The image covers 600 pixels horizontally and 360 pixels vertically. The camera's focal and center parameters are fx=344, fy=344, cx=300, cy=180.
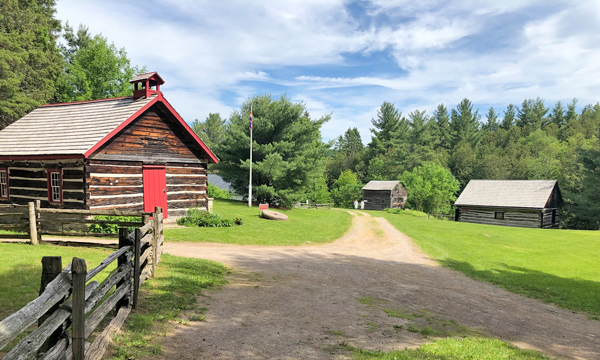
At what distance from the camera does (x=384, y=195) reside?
6506 cm

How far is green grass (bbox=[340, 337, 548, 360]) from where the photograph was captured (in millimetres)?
5961

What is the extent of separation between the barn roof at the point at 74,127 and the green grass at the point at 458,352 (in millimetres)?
15510

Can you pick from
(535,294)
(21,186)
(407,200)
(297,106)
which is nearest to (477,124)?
(407,200)

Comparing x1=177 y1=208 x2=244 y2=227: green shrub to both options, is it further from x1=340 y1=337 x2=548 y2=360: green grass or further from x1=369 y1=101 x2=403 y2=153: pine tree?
x1=369 y1=101 x2=403 y2=153: pine tree

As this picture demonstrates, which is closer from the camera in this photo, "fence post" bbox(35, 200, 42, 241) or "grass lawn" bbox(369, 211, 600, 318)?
"grass lawn" bbox(369, 211, 600, 318)

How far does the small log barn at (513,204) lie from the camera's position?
4003 centimetres

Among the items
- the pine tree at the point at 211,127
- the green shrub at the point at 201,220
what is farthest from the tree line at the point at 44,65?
the pine tree at the point at 211,127

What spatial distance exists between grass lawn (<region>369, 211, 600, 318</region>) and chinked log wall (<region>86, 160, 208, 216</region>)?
47.6ft

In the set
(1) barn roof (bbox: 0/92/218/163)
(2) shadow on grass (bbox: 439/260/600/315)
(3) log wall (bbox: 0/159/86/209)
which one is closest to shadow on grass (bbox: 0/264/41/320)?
(1) barn roof (bbox: 0/92/218/163)

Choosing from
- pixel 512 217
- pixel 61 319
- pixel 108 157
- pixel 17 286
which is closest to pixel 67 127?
pixel 108 157

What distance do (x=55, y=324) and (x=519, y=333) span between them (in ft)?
30.7

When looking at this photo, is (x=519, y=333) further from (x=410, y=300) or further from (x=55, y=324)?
(x=55, y=324)

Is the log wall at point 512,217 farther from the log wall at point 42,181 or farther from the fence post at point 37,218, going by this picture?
the fence post at point 37,218

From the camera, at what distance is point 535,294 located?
40.2 feet
